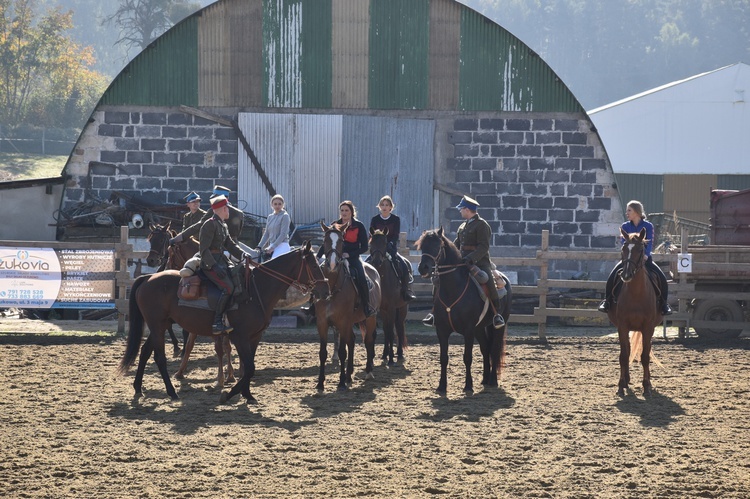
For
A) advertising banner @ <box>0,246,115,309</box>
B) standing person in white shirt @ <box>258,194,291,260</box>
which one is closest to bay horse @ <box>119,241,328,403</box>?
standing person in white shirt @ <box>258,194,291,260</box>

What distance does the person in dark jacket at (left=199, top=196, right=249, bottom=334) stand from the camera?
1219 cm

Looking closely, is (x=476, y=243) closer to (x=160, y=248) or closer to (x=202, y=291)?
(x=202, y=291)

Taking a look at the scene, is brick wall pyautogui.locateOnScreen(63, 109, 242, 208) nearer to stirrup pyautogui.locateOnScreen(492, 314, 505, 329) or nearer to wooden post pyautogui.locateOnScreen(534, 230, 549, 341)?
wooden post pyautogui.locateOnScreen(534, 230, 549, 341)

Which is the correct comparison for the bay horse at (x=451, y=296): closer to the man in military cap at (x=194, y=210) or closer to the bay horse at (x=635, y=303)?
the bay horse at (x=635, y=303)

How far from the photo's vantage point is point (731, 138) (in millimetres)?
43469

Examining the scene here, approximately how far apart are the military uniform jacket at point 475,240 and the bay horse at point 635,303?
175 centimetres

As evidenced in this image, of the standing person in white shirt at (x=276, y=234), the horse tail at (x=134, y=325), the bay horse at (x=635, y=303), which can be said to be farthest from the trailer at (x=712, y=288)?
the horse tail at (x=134, y=325)

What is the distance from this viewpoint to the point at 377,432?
1057 cm

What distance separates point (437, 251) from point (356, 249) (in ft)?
4.34

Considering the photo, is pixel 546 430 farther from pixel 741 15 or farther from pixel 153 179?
pixel 741 15

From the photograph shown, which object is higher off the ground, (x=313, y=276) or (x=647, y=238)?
(x=647, y=238)

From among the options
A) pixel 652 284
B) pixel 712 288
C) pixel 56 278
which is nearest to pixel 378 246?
pixel 652 284

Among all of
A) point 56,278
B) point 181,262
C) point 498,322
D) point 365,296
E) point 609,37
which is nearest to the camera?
point 498,322

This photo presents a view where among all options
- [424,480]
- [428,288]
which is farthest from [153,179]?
[424,480]
